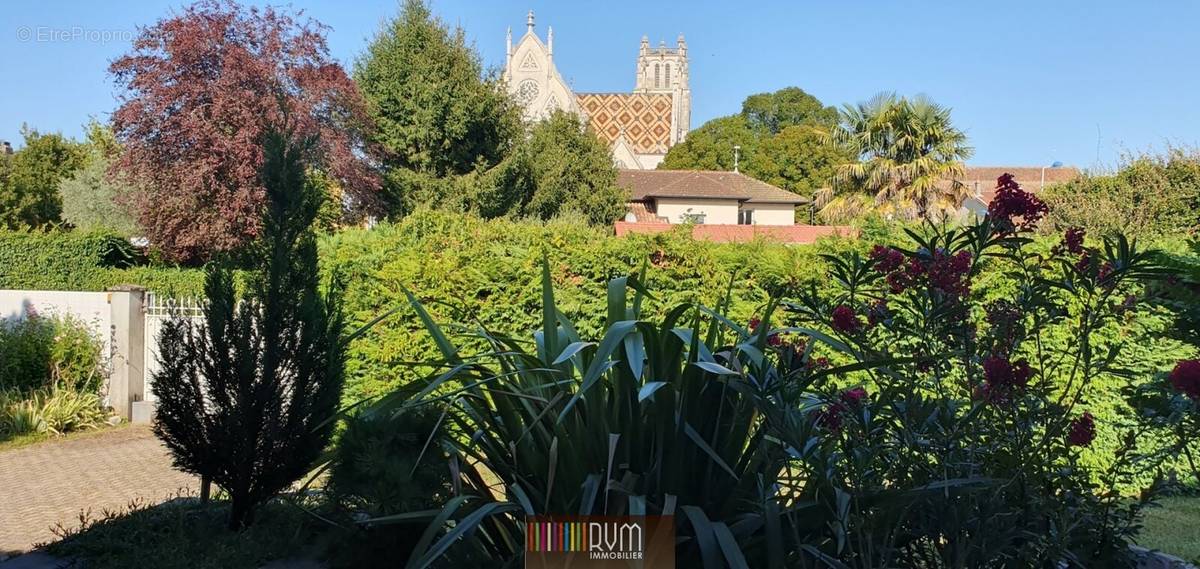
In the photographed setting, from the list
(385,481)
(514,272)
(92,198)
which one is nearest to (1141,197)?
(514,272)

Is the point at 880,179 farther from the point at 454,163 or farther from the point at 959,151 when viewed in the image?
the point at 454,163

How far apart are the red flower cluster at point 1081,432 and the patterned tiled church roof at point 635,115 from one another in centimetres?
7119

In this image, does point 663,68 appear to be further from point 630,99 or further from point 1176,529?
point 1176,529

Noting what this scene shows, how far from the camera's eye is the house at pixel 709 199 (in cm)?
3256

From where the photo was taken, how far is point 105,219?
82.8 ft

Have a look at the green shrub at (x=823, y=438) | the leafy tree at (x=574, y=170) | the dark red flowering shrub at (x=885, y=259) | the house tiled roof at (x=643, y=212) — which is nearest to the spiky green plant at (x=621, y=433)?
the green shrub at (x=823, y=438)

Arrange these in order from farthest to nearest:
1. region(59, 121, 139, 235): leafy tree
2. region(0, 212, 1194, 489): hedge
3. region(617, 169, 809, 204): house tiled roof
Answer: region(617, 169, 809, 204): house tiled roof, region(59, 121, 139, 235): leafy tree, region(0, 212, 1194, 489): hedge

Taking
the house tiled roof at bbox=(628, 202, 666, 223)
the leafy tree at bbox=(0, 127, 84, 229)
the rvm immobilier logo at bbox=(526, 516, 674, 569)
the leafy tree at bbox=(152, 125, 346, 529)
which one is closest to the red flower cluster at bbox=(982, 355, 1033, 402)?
the rvm immobilier logo at bbox=(526, 516, 674, 569)

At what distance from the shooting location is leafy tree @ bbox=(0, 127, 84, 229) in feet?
89.1

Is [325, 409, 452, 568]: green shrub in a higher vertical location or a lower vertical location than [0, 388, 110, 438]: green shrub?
higher

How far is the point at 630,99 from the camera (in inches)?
2968

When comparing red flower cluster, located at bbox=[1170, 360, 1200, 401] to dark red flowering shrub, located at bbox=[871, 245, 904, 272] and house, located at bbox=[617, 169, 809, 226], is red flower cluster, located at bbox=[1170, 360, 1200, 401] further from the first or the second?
house, located at bbox=[617, 169, 809, 226]

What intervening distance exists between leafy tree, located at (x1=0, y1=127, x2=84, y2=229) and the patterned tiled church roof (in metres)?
47.5

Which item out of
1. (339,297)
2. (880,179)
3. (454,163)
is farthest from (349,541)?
(880,179)
